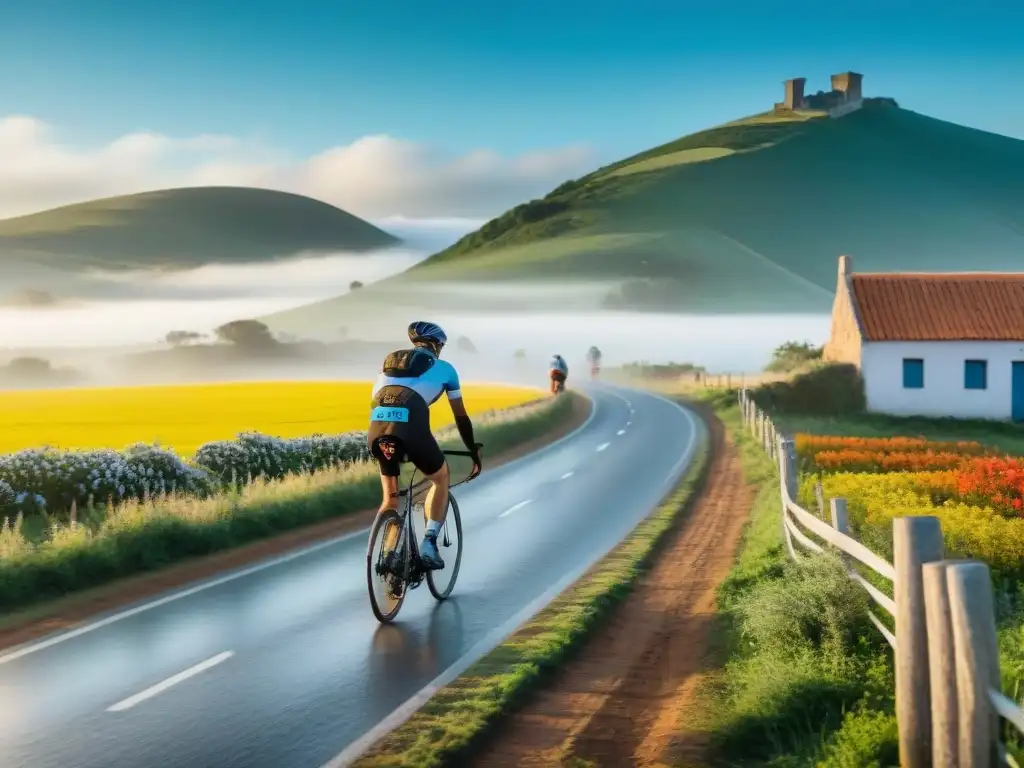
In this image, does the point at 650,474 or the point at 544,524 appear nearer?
the point at 544,524

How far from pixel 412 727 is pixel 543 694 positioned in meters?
1.53

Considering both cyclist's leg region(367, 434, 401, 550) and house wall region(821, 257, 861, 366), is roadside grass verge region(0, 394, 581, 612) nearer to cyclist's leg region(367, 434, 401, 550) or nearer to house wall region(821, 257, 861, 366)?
cyclist's leg region(367, 434, 401, 550)

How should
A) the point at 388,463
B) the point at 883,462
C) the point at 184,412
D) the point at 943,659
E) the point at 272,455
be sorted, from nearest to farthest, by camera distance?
the point at 943,659, the point at 388,463, the point at 883,462, the point at 272,455, the point at 184,412

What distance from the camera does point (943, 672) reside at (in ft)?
20.3

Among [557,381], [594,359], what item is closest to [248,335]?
[594,359]

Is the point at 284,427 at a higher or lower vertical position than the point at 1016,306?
lower

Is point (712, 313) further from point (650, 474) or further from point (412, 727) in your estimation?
point (412, 727)

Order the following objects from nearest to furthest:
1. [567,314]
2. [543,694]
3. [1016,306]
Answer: [543,694], [1016,306], [567,314]

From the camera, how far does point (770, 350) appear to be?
69.8m

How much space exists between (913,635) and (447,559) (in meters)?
6.68

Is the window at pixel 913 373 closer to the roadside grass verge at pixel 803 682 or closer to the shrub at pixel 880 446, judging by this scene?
the shrub at pixel 880 446

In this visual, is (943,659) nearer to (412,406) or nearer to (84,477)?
(412,406)

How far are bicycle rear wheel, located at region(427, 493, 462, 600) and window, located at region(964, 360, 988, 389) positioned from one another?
140ft

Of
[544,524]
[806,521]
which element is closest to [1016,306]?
[544,524]
